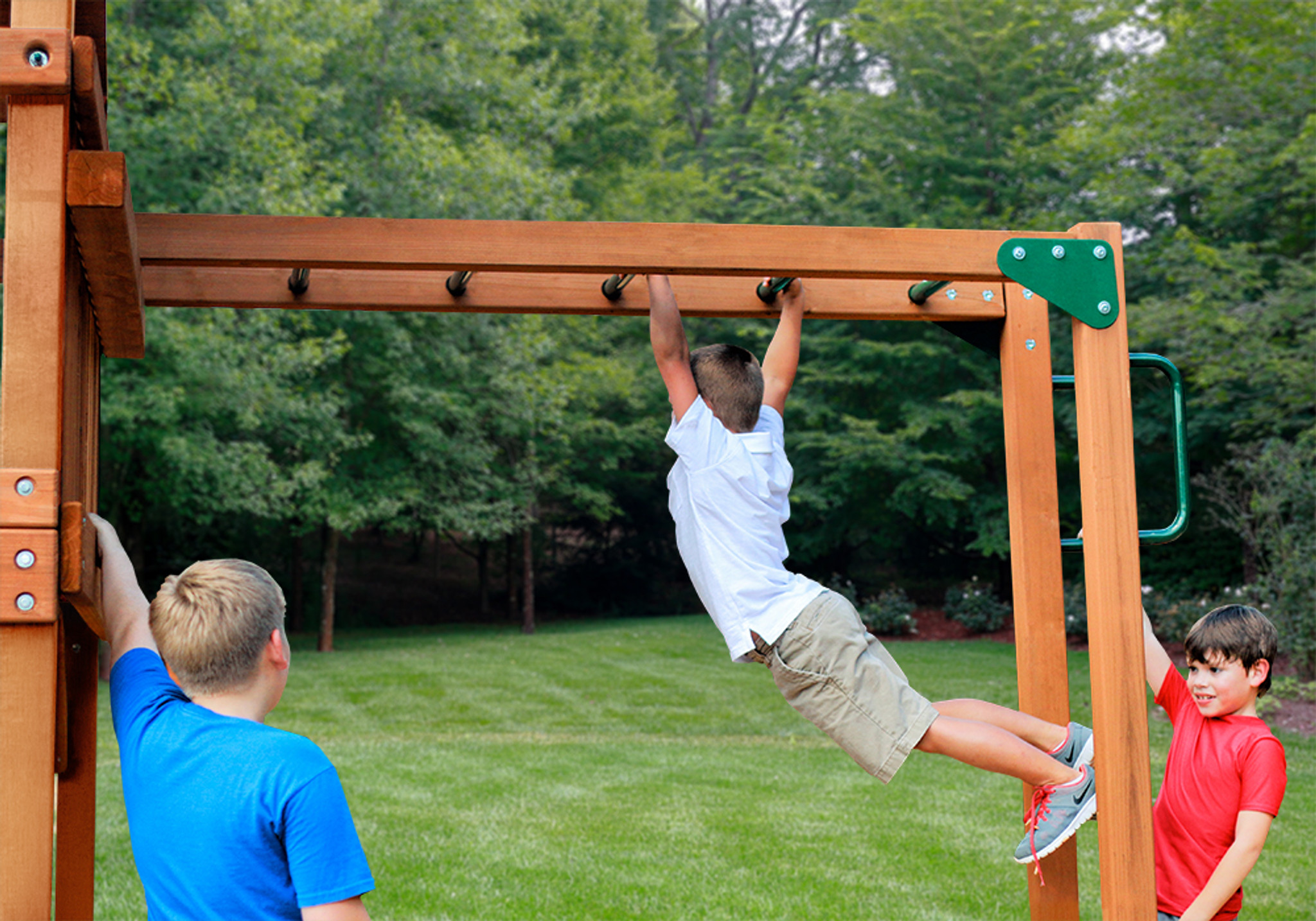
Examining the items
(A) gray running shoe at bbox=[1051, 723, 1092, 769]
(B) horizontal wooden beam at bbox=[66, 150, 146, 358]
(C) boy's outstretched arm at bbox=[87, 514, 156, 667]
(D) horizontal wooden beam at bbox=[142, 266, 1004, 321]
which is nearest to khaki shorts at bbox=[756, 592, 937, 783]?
(A) gray running shoe at bbox=[1051, 723, 1092, 769]

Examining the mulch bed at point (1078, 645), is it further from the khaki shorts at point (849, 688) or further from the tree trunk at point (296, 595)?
the tree trunk at point (296, 595)

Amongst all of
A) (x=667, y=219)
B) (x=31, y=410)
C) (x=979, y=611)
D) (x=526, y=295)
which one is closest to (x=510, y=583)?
(x=667, y=219)

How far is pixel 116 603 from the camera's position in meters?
2.43

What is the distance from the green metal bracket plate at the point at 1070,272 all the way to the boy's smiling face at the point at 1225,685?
3.07ft

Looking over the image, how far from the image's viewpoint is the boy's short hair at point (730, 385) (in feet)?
11.1

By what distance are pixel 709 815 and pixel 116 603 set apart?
5.57 m

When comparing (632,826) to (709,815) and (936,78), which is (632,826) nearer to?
(709,815)

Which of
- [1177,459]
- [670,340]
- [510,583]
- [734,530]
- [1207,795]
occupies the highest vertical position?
[670,340]

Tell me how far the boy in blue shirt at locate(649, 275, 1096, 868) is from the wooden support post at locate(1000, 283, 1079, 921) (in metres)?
0.22

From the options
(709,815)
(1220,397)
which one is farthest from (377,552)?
(709,815)

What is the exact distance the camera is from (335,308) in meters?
3.65

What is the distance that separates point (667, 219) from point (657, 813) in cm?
1760

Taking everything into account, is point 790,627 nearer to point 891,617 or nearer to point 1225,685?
point 1225,685

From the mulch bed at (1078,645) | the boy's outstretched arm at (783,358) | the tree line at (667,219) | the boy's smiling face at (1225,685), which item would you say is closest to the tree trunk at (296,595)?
the tree line at (667,219)
